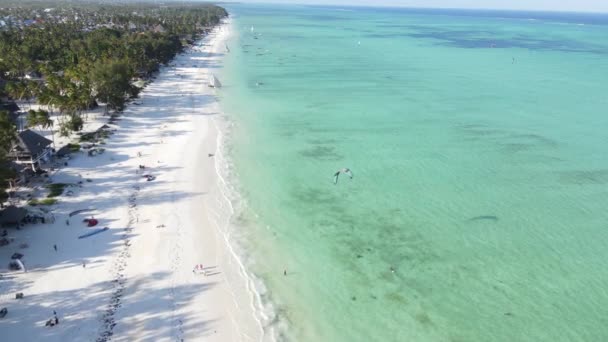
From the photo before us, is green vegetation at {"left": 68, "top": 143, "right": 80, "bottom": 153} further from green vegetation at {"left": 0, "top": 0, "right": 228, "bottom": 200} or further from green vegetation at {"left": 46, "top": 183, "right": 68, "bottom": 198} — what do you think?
green vegetation at {"left": 46, "top": 183, "right": 68, "bottom": 198}

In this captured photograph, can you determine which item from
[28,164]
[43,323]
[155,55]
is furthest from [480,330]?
[155,55]

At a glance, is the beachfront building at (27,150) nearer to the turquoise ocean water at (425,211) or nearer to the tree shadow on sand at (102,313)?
the tree shadow on sand at (102,313)

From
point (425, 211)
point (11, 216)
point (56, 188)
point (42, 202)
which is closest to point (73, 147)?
point (56, 188)

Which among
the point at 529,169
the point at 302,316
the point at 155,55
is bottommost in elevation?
the point at 302,316

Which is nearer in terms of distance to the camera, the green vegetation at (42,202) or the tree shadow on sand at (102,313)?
the tree shadow on sand at (102,313)

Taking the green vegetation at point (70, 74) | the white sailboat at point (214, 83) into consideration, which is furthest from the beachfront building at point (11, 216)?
the white sailboat at point (214, 83)

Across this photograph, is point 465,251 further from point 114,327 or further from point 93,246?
point 93,246

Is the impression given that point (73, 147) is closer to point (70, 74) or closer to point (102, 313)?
point (70, 74)
